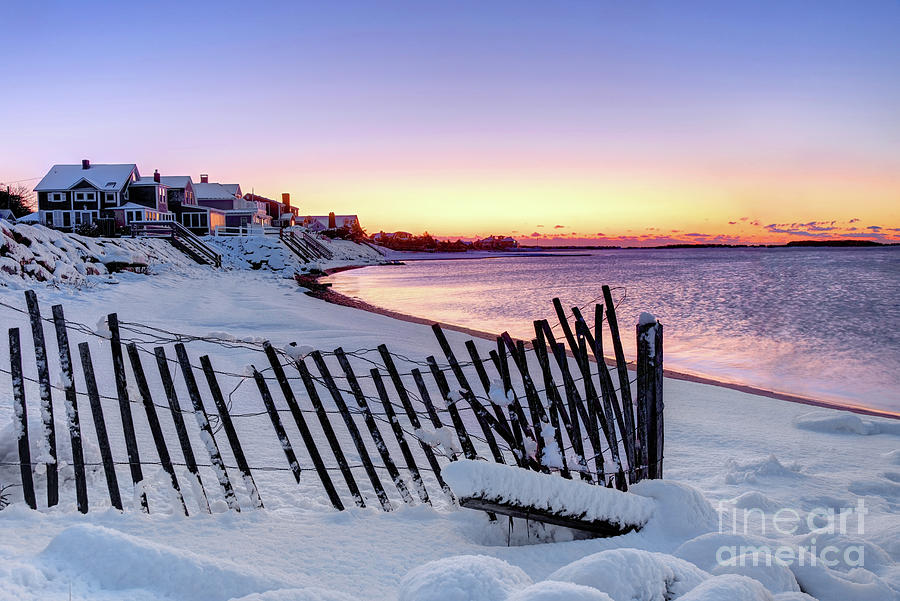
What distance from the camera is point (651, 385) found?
4660 mm

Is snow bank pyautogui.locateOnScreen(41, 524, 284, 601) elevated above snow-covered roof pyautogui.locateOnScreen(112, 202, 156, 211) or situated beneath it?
situated beneath

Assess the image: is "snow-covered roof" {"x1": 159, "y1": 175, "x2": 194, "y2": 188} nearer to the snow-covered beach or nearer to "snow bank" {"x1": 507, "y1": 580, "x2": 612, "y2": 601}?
the snow-covered beach

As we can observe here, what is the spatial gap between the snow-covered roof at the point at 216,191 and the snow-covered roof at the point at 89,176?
20558 mm

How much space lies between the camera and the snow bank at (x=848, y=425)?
740cm

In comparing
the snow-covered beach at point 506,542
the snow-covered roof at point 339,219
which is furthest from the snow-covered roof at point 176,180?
the snow-covered roof at point 339,219

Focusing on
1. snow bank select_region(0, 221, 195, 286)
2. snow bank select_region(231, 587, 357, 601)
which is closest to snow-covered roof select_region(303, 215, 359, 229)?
snow bank select_region(0, 221, 195, 286)

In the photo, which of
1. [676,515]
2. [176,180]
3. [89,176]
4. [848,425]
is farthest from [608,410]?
[176,180]

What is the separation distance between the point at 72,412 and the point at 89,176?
185 feet

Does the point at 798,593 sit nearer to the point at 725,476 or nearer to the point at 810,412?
the point at 725,476

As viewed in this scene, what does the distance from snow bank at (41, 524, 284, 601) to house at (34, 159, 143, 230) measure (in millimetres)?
54140

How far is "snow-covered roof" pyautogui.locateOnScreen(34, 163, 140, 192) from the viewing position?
4975 centimetres

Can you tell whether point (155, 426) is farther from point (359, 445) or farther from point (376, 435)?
point (376, 435)

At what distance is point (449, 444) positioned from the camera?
15.1 feet

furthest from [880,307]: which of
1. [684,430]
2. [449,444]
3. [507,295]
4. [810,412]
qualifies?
[449,444]
